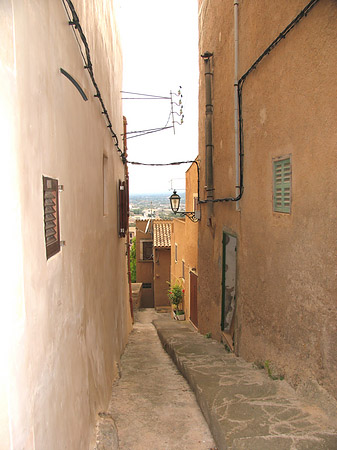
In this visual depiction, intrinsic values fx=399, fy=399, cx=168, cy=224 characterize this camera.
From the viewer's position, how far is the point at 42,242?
93.0 inches

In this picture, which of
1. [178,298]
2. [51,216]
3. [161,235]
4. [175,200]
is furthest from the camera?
[161,235]

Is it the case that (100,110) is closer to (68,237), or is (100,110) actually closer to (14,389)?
(68,237)

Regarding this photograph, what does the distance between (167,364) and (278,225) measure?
4092mm

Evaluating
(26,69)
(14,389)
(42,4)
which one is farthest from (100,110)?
(14,389)

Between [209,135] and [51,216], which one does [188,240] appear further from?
[51,216]

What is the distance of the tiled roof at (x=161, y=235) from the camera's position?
26334mm

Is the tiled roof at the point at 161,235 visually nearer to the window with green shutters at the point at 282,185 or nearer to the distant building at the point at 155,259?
the distant building at the point at 155,259

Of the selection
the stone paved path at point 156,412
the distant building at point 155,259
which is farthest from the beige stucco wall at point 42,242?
the distant building at point 155,259

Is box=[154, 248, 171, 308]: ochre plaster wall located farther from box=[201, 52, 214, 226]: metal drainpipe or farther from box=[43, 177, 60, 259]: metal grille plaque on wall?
box=[43, 177, 60, 259]: metal grille plaque on wall

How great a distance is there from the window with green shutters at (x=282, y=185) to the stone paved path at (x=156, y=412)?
2.62 metres

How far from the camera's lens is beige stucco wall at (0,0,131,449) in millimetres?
1764

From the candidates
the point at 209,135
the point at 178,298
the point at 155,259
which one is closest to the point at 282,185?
the point at 209,135

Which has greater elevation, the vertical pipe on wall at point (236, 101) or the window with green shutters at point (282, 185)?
the vertical pipe on wall at point (236, 101)

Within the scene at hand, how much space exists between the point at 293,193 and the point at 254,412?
226cm
